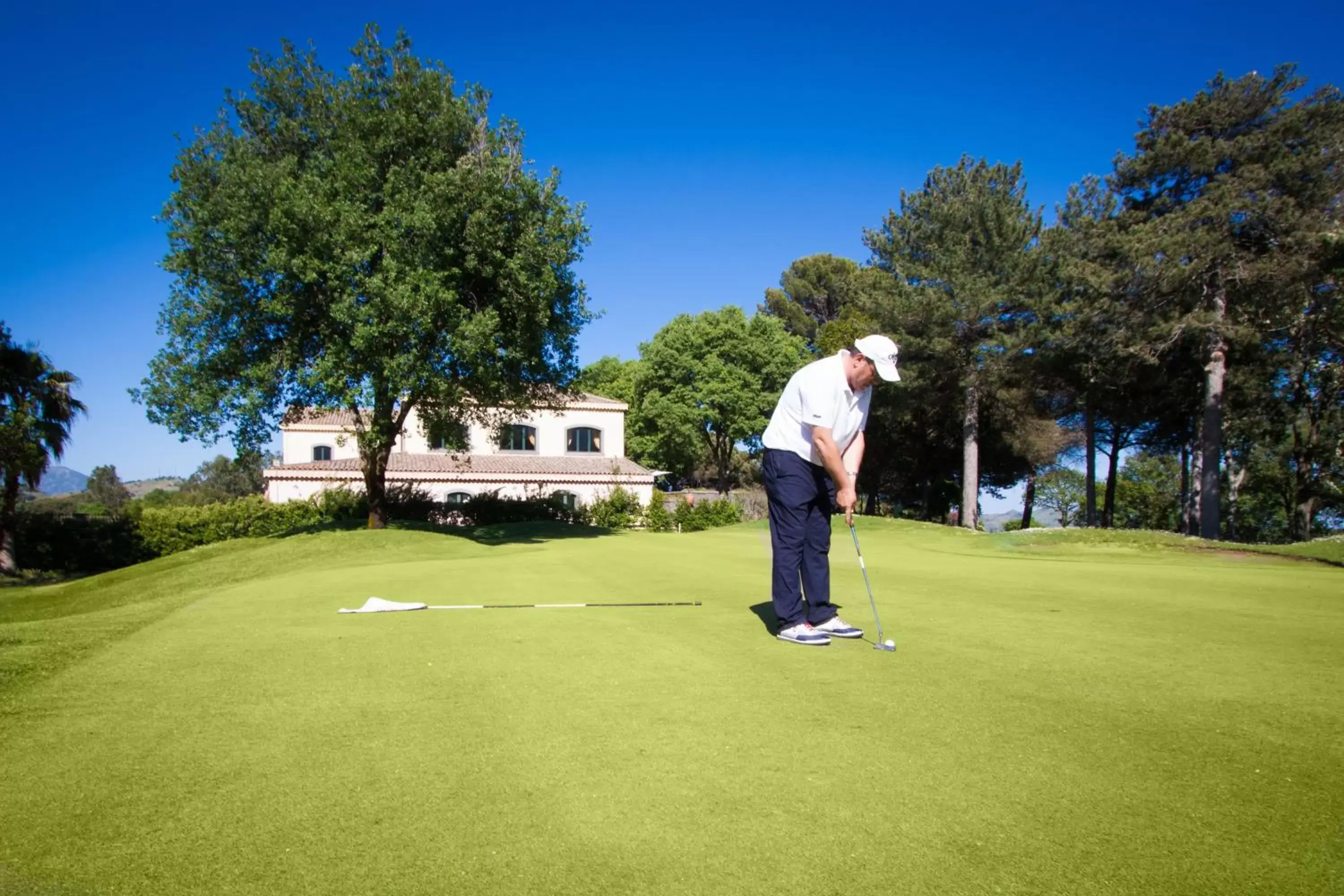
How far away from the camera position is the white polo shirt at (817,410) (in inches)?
229

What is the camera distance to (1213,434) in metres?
28.1

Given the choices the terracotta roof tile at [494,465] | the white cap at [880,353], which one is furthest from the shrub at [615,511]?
the white cap at [880,353]

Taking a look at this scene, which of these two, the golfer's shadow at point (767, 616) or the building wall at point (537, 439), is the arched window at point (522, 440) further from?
the golfer's shadow at point (767, 616)

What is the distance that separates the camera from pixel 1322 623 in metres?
5.98

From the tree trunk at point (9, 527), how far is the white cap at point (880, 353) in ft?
111

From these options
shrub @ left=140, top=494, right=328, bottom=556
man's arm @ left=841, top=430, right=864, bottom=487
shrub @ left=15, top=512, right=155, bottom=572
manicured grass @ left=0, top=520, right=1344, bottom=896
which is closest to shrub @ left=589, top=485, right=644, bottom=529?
shrub @ left=140, top=494, right=328, bottom=556

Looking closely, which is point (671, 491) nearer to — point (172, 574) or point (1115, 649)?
point (172, 574)

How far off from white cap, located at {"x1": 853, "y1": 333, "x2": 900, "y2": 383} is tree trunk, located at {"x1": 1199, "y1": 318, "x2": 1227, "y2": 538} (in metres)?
27.6

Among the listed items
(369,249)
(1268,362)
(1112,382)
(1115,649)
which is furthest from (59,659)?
(1268,362)

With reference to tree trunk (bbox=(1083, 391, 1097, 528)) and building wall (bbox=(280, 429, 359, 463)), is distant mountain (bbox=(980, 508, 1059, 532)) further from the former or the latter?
building wall (bbox=(280, 429, 359, 463))

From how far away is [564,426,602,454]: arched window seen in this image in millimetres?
49094

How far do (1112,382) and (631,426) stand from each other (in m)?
34.6

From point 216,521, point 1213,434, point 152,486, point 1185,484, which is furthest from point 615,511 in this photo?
point 152,486

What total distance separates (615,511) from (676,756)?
32.9 meters
